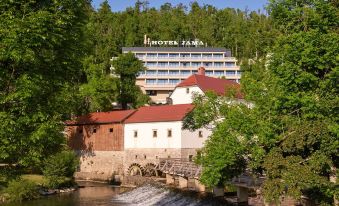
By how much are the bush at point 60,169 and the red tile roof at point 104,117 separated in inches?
323

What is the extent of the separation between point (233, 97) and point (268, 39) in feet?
14.2

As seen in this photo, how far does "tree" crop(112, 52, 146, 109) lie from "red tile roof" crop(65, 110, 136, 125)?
11.6 meters

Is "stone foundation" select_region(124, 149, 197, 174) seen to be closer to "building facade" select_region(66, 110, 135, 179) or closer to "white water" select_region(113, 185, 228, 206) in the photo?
"building facade" select_region(66, 110, 135, 179)

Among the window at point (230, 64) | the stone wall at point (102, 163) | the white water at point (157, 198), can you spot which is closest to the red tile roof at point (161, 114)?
the stone wall at point (102, 163)

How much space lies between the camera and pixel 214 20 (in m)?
124

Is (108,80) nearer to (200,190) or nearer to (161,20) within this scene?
(200,190)

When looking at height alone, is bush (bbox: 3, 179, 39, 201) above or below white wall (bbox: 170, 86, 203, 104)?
below

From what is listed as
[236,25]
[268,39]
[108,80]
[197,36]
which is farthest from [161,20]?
[268,39]

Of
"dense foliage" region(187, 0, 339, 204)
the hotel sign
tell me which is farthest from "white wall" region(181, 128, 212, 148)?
the hotel sign

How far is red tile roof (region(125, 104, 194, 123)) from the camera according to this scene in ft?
153

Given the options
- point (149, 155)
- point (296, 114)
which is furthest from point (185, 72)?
point (296, 114)

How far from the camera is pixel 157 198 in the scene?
33.1m

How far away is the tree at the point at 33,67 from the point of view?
10180mm

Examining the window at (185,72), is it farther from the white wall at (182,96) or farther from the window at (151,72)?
the white wall at (182,96)
